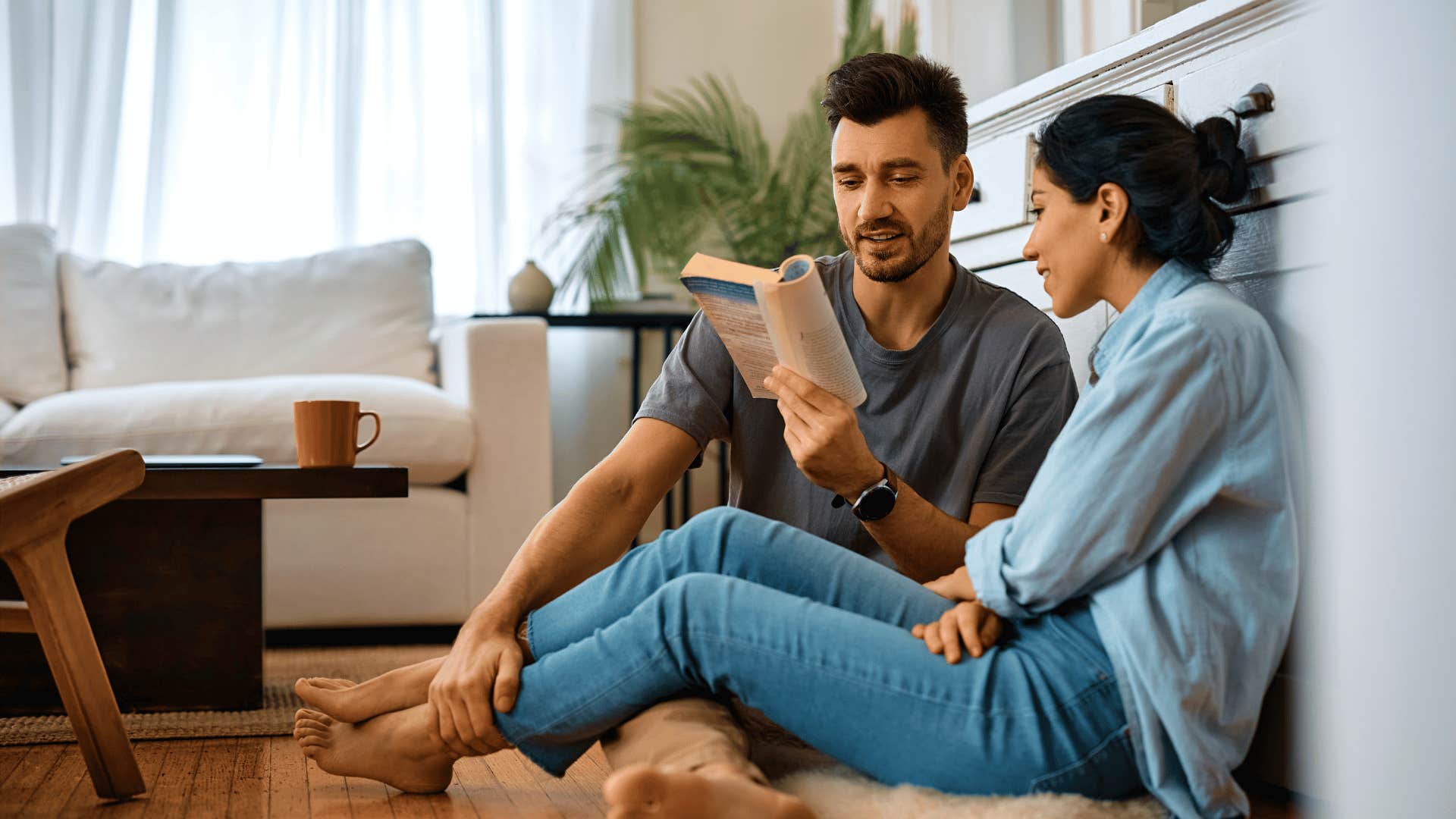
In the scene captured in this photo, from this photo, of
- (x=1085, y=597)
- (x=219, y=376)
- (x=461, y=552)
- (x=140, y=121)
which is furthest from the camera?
(x=140, y=121)

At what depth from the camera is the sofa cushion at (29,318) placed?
9.16 feet

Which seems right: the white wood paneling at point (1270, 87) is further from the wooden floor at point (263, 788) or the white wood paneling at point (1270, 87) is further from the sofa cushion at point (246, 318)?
the sofa cushion at point (246, 318)

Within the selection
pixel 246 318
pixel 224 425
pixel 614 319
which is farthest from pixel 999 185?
pixel 246 318

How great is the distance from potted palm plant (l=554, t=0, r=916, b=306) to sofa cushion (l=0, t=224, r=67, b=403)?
4.08 ft

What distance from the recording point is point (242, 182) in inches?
136

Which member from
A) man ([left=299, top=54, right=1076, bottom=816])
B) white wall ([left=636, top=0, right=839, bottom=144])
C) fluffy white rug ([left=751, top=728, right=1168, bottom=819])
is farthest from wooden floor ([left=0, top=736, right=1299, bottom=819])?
white wall ([left=636, top=0, right=839, bottom=144])

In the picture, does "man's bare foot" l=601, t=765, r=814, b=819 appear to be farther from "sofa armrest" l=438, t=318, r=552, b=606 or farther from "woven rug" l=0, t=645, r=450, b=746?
"sofa armrest" l=438, t=318, r=552, b=606

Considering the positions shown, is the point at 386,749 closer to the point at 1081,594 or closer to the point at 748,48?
the point at 1081,594

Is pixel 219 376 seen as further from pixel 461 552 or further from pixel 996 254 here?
pixel 996 254

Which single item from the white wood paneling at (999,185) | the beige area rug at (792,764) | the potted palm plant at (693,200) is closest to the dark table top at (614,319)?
the potted palm plant at (693,200)

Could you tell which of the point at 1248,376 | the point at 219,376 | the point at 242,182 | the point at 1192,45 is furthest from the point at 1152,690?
the point at 242,182

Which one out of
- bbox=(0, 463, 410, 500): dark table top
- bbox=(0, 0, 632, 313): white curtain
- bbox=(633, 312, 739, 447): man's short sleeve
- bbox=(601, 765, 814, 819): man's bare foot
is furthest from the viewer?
bbox=(0, 0, 632, 313): white curtain

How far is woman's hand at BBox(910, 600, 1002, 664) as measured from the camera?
113 centimetres

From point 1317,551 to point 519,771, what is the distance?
1.01 meters
